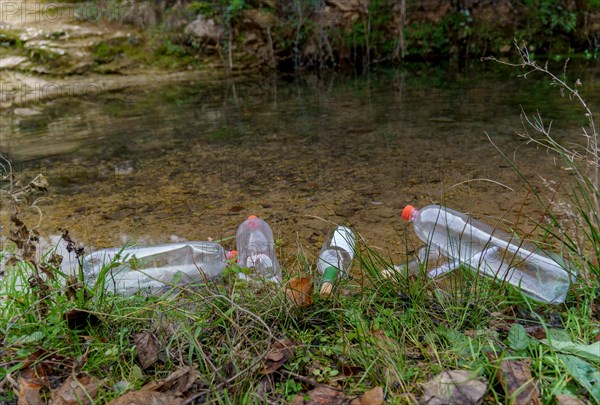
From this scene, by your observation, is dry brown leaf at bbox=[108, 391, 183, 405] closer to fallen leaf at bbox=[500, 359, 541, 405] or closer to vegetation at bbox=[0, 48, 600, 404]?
vegetation at bbox=[0, 48, 600, 404]

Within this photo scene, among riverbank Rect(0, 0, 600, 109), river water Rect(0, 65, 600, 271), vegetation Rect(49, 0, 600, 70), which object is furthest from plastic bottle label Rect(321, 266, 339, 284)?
vegetation Rect(49, 0, 600, 70)

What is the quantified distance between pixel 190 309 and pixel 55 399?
0.46 meters

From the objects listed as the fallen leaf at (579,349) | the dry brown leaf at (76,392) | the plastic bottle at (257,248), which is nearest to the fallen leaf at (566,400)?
the fallen leaf at (579,349)

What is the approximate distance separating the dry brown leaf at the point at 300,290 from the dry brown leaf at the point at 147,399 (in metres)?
0.45

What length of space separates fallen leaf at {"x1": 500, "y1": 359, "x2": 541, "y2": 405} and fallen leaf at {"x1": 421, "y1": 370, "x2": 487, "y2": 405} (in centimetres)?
5

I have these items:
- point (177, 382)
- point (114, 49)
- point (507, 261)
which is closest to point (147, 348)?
point (177, 382)

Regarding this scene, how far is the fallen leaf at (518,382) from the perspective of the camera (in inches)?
45.2

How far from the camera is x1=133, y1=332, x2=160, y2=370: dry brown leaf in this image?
137 cm

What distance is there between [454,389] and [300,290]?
0.56 metres

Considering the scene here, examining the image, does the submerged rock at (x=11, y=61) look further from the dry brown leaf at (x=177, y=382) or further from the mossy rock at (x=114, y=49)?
the dry brown leaf at (x=177, y=382)

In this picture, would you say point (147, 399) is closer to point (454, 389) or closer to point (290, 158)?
point (454, 389)

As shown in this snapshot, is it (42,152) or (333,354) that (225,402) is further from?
(42,152)

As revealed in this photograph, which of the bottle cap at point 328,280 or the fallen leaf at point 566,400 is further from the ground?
the fallen leaf at point 566,400

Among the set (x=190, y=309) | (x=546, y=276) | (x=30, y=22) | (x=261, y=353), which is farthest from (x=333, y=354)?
(x=30, y=22)
